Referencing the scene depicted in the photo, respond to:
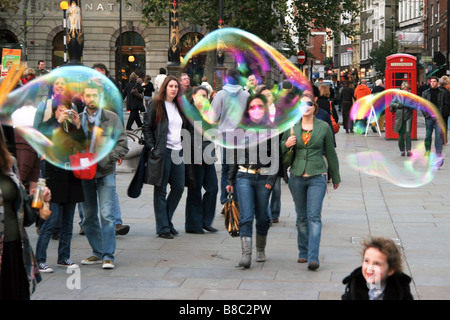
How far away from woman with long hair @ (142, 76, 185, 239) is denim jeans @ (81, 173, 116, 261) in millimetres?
1423

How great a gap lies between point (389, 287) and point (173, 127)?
587cm

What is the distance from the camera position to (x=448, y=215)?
11.8 meters

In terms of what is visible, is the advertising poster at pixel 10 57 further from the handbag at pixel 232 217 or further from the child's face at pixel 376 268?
the child's face at pixel 376 268

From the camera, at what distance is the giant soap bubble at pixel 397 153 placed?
1466 centimetres

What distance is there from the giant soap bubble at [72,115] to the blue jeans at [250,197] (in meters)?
1.42

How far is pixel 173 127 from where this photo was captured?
33.2 feet

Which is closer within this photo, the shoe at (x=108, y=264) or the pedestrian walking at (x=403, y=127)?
the shoe at (x=108, y=264)

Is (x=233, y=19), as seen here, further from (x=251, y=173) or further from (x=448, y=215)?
(x=251, y=173)

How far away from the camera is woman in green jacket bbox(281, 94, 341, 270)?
830 cm

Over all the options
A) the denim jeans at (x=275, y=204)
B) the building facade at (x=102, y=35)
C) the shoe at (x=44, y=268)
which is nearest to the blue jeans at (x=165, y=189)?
the denim jeans at (x=275, y=204)

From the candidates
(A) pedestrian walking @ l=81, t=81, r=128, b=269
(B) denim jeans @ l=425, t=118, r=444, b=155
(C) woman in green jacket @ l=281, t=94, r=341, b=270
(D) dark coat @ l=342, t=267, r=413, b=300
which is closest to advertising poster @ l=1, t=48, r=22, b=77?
(B) denim jeans @ l=425, t=118, r=444, b=155

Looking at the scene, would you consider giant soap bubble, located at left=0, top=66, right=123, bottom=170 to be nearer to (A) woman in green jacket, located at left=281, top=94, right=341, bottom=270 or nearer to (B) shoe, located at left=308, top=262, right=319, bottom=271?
(A) woman in green jacket, located at left=281, top=94, right=341, bottom=270

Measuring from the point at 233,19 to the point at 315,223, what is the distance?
32924mm

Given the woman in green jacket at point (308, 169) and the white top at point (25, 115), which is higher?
the white top at point (25, 115)
